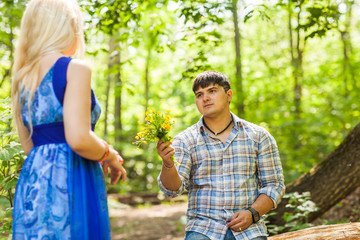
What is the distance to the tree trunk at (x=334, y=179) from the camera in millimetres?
4074

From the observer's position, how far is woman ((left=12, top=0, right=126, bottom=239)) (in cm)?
159

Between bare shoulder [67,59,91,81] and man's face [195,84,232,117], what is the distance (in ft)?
4.25

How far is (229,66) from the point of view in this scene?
1441 centimetres

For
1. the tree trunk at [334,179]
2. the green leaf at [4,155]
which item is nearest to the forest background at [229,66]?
the green leaf at [4,155]

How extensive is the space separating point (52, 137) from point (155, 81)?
2014 cm

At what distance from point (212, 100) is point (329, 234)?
1.47 meters

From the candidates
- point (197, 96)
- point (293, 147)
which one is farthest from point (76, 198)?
point (293, 147)

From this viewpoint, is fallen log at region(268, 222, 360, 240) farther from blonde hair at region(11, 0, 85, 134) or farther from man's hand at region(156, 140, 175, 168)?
blonde hair at region(11, 0, 85, 134)

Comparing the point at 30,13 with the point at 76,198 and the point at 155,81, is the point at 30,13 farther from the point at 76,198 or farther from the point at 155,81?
the point at 155,81

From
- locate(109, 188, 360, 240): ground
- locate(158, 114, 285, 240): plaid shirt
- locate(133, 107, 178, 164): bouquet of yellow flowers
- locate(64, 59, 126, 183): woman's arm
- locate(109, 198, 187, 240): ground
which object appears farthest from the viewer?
locate(109, 198, 187, 240): ground

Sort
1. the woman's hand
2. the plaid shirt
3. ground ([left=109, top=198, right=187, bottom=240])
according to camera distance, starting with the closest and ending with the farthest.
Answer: the woman's hand < the plaid shirt < ground ([left=109, top=198, right=187, bottom=240])

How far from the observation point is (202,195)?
2.62 m

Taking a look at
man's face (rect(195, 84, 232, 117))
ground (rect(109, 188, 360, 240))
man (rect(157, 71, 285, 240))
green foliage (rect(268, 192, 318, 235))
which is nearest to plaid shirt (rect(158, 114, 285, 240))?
man (rect(157, 71, 285, 240))

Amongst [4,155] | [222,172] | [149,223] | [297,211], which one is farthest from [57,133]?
[149,223]
